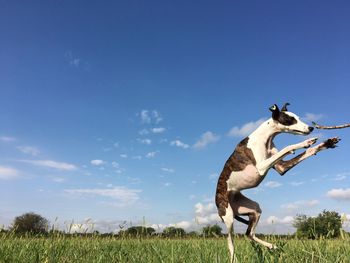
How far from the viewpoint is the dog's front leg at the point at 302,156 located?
5.60 m

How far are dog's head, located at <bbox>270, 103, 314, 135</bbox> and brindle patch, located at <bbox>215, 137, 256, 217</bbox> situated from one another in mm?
614

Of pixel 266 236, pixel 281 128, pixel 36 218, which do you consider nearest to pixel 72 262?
pixel 281 128

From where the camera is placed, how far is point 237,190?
250 inches

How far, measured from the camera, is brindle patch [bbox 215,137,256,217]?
624 cm

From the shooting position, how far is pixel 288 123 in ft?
20.6

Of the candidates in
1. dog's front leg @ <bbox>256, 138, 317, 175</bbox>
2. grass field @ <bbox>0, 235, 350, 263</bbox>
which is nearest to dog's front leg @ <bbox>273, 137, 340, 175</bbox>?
dog's front leg @ <bbox>256, 138, 317, 175</bbox>

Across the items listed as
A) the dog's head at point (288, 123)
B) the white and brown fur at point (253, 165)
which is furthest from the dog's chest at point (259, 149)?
the dog's head at point (288, 123)

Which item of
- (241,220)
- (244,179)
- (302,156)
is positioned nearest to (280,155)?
(302,156)

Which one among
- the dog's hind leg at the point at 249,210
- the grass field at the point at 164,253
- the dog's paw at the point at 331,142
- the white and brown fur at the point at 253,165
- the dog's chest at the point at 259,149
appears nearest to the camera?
the grass field at the point at 164,253

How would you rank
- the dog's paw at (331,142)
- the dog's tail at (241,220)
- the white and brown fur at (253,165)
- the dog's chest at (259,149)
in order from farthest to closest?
the dog's tail at (241,220) → the dog's chest at (259,149) → the white and brown fur at (253,165) → the dog's paw at (331,142)

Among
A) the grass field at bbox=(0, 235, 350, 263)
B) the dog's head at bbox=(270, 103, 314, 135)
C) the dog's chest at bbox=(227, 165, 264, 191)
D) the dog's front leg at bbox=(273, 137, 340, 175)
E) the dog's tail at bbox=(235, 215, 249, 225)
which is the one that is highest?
the dog's head at bbox=(270, 103, 314, 135)

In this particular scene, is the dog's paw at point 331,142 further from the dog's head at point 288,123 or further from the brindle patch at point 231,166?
the brindle patch at point 231,166

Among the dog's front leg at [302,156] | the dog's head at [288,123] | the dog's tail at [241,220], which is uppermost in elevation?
the dog's head at [288,123]

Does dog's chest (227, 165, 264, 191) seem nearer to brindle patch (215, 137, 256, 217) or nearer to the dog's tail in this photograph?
brindle patch (215, 137, 256, 217)
